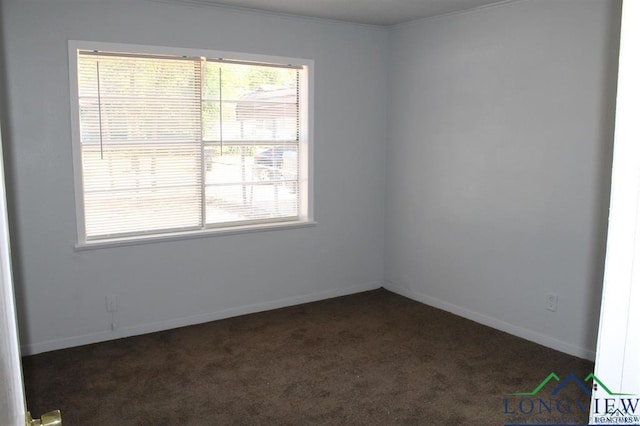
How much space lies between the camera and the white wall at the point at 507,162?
11.8ft

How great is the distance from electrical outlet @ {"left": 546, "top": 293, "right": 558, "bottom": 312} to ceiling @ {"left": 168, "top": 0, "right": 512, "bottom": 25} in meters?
2.17

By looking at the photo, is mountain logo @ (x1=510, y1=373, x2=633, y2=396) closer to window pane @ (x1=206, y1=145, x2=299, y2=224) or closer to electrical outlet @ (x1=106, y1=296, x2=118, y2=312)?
window pane @ (x1=206, y1=145, x2=299, y2=224)

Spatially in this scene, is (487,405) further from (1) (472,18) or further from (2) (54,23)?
(2) (54,23)

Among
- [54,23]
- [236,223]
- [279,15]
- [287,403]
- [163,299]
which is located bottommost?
[287,403]

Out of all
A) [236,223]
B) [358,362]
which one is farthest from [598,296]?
[236,223]

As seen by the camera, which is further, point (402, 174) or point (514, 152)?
point (402, 174)

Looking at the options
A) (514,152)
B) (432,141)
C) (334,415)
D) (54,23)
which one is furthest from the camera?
(432,141)

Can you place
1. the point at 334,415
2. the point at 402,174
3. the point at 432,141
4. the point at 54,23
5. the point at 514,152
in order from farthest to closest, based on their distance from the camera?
1. the point at 402,174
2. the point at 432,141
3. the point at 514,152
4. the point at 54,23
5. the point at 334,415

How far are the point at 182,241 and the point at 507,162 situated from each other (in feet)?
8.44

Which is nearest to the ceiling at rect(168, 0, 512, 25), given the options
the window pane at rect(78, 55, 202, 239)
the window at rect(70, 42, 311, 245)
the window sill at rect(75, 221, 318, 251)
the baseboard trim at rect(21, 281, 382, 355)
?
the window at rect(70, 42, 311, 245)

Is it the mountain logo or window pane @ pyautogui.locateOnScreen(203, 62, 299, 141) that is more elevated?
window pane @ pyautogui.locateOnScreen(203, 62, 299, 141)

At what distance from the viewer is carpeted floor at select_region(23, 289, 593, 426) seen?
9.82 feet

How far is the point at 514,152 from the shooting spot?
13.3ft

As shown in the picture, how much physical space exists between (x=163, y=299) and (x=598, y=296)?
3129 mm
